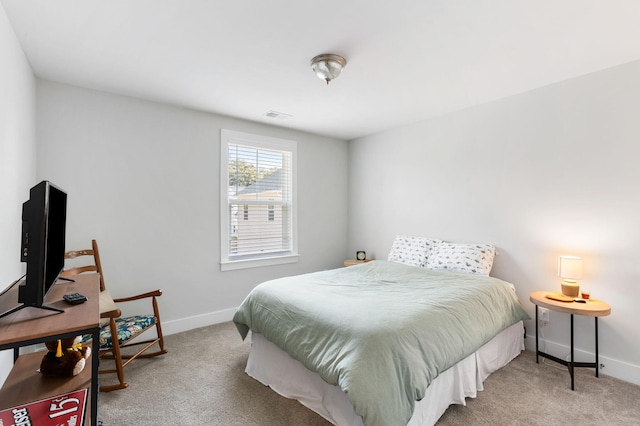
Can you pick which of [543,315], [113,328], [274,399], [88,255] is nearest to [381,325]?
[274,399]

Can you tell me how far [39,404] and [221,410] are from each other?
3.39 feet

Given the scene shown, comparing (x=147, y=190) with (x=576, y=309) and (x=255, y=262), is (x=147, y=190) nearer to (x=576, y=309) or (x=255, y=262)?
(x=255, y=262)

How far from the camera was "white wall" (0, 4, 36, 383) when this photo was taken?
1.71m

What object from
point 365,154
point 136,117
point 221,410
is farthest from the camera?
point 365,154

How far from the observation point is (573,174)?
2637 millimetres

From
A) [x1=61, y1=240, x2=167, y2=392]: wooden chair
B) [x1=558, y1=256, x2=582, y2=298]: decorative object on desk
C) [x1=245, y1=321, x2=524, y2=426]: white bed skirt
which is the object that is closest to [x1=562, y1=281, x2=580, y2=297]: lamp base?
[x1=558, y1=256, x2=582, y2=298]: decorative object on desk

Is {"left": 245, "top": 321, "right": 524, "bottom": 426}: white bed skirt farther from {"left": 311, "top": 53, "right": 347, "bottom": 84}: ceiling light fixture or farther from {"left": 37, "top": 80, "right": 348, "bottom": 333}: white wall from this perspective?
{"left": 311, "top": 53, "right": 347, "bottom": 84}: ceiling light fixture

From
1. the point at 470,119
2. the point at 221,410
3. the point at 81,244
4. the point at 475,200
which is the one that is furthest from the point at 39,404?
the point at 470,119

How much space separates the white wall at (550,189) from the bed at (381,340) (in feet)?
1.78

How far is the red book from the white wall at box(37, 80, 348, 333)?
1884 mm

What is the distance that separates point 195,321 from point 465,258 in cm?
289

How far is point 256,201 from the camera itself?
3873 mm

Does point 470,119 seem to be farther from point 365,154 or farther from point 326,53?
point 326,53

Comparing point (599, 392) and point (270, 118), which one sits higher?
point (270, 118)
